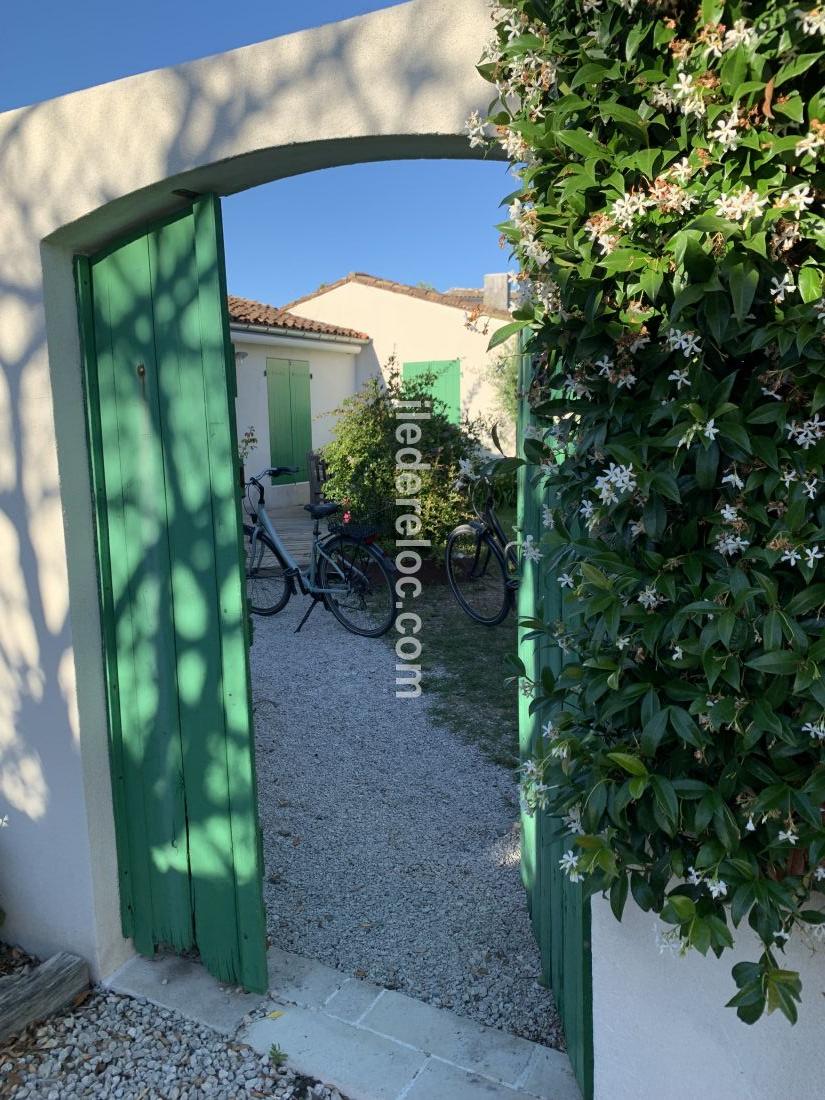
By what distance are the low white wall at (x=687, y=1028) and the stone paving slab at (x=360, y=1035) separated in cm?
45

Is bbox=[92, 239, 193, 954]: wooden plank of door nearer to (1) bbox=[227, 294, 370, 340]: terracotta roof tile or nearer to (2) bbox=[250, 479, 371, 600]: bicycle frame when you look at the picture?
A: (2) bbox=[250, 479, 371, 600]: bicycle frame

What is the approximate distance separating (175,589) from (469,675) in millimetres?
3395

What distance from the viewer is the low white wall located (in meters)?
1.50

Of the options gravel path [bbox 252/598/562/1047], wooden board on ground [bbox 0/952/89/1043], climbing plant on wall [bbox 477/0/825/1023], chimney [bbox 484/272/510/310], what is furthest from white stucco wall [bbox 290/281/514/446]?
climbing plant on wall [bbox 477/0/825/1023]

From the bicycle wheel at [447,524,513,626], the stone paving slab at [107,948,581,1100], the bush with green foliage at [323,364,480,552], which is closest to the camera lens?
the stone paving slab at [107,948,581,1100]

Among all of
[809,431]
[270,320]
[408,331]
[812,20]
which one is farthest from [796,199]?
[408,331]

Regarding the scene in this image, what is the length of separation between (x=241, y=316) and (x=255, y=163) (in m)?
10.6

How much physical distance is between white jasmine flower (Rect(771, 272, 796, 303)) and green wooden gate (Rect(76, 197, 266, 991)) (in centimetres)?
147

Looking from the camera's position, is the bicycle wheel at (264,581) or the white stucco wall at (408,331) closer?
the bicycle wheel at (264,581)

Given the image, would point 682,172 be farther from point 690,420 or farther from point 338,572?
point 338,572

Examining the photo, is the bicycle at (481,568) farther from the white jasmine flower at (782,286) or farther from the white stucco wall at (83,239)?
the white jasmine flower at (782,286)

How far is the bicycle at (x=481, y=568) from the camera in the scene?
258 inches

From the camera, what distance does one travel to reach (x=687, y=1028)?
160 cm

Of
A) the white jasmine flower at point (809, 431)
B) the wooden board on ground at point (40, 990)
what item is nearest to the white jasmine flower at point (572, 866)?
the white jasmine flower at point (809, 431)
